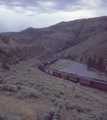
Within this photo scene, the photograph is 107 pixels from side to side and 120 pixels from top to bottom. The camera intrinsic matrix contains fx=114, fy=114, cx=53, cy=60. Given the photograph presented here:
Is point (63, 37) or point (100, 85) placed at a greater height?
point (63, 37)

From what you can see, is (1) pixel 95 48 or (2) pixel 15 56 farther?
(1) pixel 95 48

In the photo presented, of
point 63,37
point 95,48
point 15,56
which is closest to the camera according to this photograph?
point 15,56

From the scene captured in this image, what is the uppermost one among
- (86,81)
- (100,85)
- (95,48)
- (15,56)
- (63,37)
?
(63,37)

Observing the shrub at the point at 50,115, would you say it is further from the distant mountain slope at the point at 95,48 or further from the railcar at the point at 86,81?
the distant mountain slope at the point at 95,48

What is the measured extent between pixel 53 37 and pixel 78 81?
116850 millimetres

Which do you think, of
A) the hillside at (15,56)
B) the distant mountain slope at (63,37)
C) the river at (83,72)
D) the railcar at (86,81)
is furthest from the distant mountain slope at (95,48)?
the hillside at (15,56)

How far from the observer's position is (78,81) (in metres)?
22.6

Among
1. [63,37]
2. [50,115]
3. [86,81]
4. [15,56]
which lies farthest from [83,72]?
[63,37]

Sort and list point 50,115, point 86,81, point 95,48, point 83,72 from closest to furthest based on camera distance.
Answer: point 50,115 < point 86,81 < point 83,72 < point 95,48

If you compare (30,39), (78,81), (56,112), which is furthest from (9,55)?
(30,39)

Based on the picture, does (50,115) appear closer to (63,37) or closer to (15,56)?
(15,56)

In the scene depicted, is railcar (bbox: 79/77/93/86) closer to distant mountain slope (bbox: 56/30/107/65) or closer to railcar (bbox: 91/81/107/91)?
railcar (bbox: 91/81/107/91)

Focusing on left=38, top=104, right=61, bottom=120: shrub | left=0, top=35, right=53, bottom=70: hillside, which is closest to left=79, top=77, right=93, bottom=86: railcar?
left=38, top=104, right=61, bottom=120: shrub

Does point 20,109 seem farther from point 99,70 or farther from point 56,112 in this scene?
point 99,70
